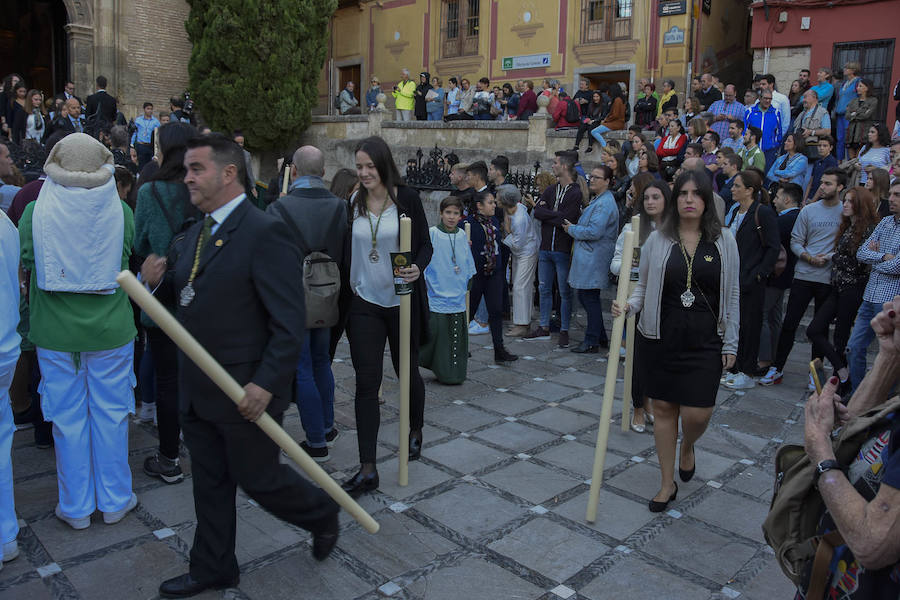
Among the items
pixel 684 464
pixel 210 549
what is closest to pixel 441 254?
pixel 684 464

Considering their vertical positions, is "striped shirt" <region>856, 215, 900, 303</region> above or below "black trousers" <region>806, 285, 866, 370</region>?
above

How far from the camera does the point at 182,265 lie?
3.01m

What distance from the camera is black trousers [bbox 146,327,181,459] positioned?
14.0 ft

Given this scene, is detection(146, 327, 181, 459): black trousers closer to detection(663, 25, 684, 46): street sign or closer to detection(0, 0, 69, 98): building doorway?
detection(663, 25, 684, 46): street sign

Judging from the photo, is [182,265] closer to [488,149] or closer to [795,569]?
[795,569]

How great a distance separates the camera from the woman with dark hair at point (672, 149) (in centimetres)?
1094

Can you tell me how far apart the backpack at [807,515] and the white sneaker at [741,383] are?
4807 mm

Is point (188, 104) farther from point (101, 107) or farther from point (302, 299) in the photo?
point (302, 299)

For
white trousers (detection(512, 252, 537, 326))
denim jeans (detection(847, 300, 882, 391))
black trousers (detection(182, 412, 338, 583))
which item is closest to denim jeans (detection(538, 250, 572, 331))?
white trousers (detection(512, 252, 537, 326))

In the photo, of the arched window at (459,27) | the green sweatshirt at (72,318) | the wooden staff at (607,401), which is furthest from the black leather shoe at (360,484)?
the arched window at (459,27)

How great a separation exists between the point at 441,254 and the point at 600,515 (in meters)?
3.27

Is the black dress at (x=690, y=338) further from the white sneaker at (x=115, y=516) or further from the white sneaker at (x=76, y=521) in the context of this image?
the white sneaker at (x=76, y=521)

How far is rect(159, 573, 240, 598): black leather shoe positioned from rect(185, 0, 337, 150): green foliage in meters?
18.5

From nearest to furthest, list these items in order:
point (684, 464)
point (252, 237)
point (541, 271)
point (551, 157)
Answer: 1. point (252, 237)
2. point (684, 464)
3. point (541, 271)
4. point (551, 157)
